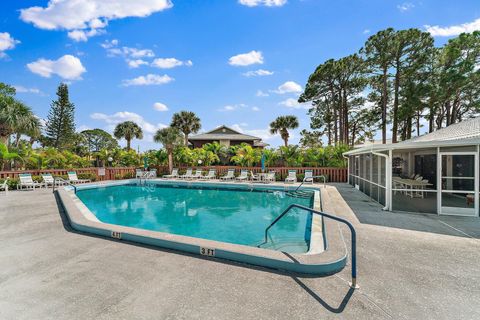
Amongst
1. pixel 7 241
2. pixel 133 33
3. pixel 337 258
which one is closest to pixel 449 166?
pixel 337 258

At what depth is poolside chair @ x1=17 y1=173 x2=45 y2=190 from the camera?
44.7 ft

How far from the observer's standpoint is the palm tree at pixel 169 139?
786 inches

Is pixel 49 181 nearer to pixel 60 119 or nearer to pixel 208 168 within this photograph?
pixel 208 168

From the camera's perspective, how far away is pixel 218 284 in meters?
3.28

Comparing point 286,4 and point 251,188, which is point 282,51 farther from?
point 251,188

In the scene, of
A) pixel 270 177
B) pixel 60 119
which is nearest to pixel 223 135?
pixel 270 177

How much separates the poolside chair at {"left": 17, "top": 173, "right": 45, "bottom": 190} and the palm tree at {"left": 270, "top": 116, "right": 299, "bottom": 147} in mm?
27033

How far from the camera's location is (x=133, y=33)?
12820 millimetres

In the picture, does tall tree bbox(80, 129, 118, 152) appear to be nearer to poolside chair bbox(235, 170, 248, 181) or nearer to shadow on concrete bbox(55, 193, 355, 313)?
poolside chair bbox(235, 170, 248, 181)

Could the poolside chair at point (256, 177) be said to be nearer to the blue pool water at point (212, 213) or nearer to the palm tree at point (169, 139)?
the blue pool water at point (212, 213)

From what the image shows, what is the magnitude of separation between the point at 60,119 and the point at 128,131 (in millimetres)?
8827

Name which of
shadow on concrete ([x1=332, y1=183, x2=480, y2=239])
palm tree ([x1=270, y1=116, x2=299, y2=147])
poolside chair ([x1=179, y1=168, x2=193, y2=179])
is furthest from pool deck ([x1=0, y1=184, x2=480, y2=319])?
palm tree ([x1=270, y1=116, x2=299, y2=147])

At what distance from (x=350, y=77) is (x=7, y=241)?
30150 mm

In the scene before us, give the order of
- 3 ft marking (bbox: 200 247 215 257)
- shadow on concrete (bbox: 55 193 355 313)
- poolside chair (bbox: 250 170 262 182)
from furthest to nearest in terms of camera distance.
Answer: poolside chair (bbox: 250 170 262 182) < 3 ft marking (bbox: 200 247 215 257) < shadow on concrete (bbox: 55 193 355 313)
